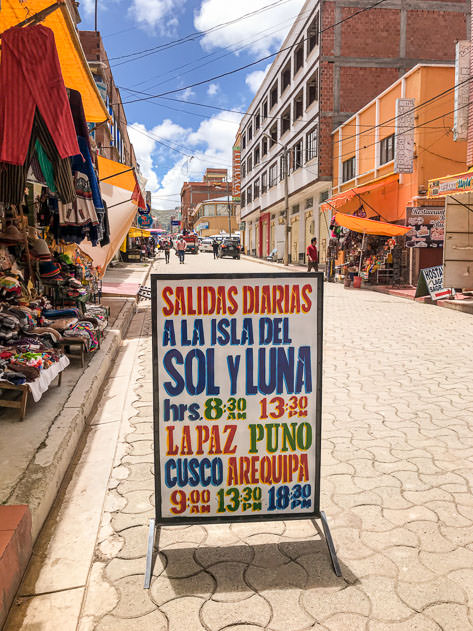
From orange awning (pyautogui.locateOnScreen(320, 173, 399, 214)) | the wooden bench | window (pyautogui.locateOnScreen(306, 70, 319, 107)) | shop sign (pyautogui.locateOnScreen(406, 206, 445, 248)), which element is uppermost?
window (pyautogui.locateOnScreen(306, 70, 319, 107))

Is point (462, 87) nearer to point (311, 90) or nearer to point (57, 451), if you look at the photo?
point (57, 451)

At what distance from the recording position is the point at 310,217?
107 feet

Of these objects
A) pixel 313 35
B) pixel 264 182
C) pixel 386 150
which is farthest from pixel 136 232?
pixel 386 150

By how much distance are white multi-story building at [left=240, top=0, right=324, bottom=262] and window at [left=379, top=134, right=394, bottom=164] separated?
21.0 feet

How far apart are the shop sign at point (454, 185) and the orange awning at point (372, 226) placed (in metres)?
3.55

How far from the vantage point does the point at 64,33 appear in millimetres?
4605

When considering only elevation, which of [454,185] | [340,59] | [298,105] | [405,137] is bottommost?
[454,185]

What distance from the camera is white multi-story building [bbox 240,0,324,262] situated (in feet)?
92.7

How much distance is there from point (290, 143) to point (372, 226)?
1790 centimetres

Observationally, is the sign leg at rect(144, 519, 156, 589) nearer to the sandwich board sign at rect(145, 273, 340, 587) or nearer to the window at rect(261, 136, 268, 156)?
the sandwich board sign at rect(145, 273, 340, 587)

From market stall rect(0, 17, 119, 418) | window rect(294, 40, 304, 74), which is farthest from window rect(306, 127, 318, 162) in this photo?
market stall rect(0, 17, 119, 418)

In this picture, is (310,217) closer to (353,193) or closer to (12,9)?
(353,193)

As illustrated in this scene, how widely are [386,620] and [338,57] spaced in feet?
93.3

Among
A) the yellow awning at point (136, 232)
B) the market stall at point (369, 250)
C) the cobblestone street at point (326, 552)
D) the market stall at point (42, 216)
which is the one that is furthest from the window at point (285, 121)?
the cobblestone street at point (326, 552)
